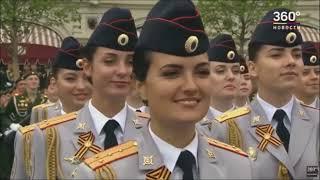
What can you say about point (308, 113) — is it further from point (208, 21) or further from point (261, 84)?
point (208, 21)

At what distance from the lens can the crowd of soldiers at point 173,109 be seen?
3.04m

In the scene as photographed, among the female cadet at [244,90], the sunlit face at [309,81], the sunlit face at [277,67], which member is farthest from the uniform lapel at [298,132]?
the female cadet at [244,90]

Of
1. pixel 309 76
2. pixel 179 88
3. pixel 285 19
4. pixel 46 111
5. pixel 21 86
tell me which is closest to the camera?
pixel 179 88

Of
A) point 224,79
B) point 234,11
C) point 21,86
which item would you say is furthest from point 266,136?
point 234,11

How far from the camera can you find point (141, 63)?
123 inches

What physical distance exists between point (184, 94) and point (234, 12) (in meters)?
23.8

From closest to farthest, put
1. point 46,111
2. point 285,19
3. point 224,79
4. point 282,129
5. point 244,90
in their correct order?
point 282,129 < point 285,19 < point 224,79 < point 46,111 < point 244,90

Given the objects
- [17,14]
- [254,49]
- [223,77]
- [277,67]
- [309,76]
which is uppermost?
[17,14]

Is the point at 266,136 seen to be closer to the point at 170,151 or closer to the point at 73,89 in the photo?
the point at 170,151

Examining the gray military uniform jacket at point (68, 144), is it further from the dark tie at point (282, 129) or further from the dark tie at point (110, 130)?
the dark tie at point (282, 129)

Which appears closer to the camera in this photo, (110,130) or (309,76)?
(110,130)

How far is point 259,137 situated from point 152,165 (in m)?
1.81

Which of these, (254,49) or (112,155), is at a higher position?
(254,49)

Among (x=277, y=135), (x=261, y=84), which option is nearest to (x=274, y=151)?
(x=277, y=135)
